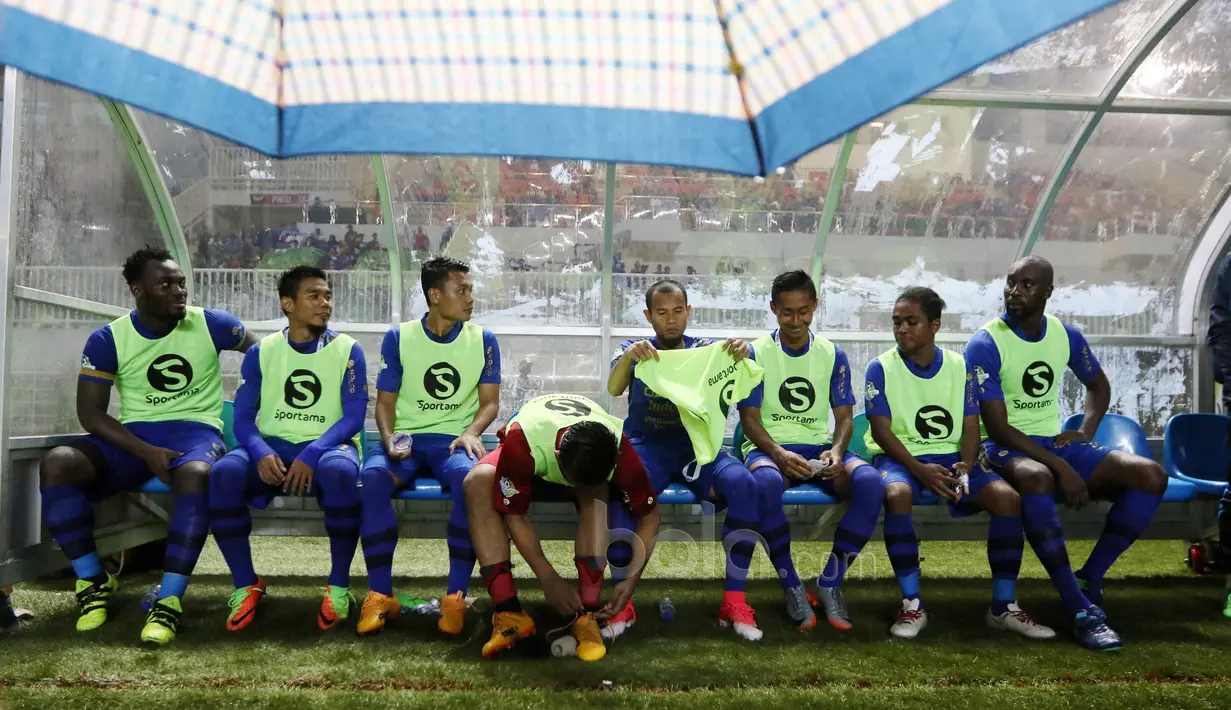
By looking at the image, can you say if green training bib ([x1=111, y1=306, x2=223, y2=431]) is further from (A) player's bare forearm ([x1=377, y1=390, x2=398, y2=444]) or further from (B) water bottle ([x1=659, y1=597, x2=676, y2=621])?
(B) water bottle ([x1=659, y1=597, x2=676, y2=621])

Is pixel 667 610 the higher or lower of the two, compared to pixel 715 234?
lower

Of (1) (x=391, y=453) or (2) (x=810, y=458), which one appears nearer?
(1) (x=391, y=453)

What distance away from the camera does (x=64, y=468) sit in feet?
11.9

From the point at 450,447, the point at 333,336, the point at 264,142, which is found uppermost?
the point at 264,142

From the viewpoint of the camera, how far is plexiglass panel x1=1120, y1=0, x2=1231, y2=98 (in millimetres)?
4789

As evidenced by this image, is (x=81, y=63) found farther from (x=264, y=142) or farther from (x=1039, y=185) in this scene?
(x=1039, y=185)

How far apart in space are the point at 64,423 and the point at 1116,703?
436 centimetres

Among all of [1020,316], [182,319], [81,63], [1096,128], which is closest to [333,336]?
[182,319]

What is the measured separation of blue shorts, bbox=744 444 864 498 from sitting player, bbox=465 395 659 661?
0.66 metres

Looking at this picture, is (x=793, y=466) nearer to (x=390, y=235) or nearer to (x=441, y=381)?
(x=441, y=381)

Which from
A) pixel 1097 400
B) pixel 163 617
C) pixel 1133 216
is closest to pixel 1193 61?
pixel 1133 216

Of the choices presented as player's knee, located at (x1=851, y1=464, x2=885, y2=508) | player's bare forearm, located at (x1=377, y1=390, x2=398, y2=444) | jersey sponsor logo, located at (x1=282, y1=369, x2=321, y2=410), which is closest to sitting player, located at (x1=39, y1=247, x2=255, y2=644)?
jersey sponsor logo, located at (x1=282, y1=369, x2=321, y2=410)

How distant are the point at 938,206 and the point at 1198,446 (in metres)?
1.93

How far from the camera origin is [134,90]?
1.57 meters
